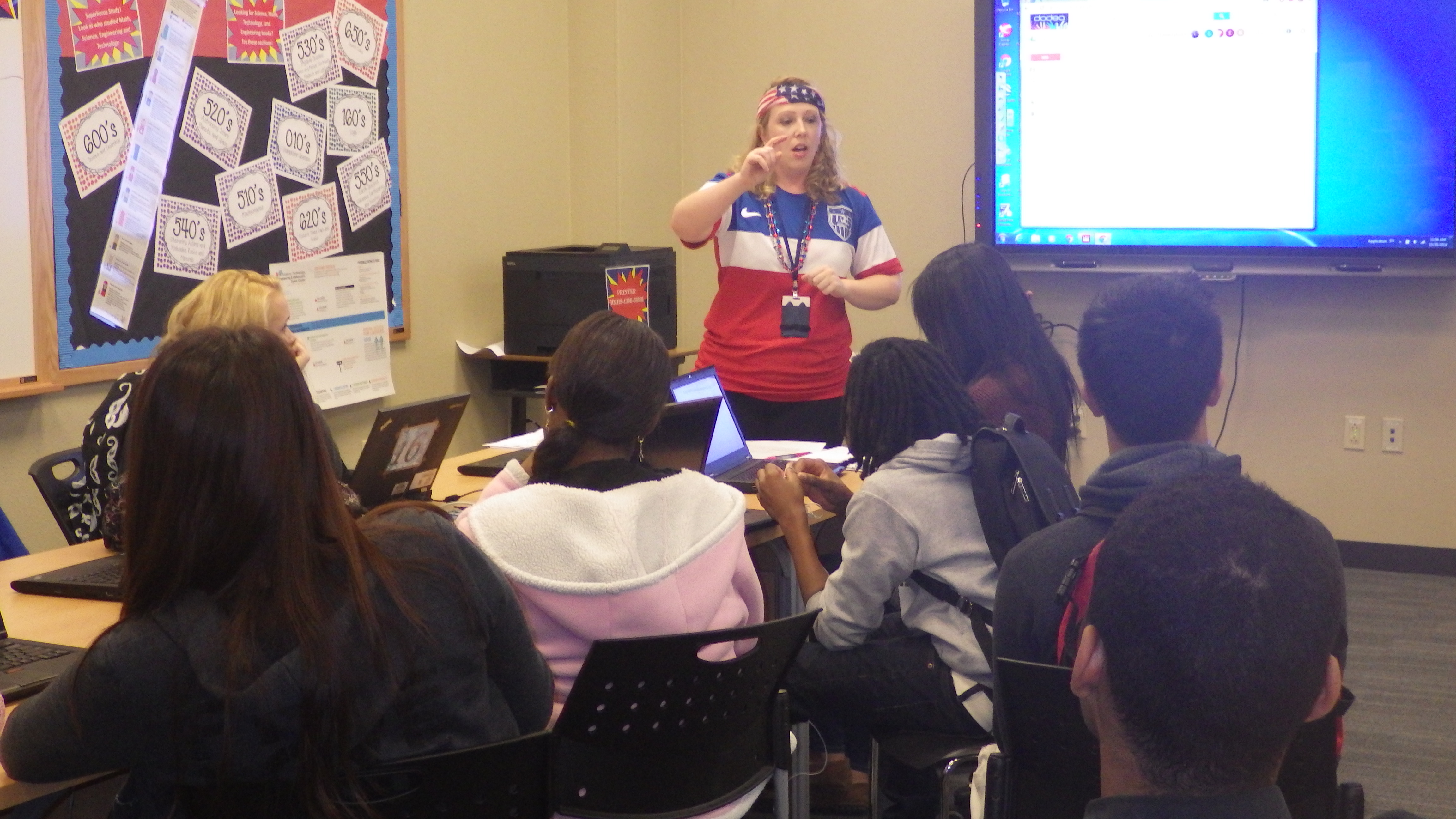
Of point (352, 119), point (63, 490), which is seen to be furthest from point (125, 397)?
point (352, 119)

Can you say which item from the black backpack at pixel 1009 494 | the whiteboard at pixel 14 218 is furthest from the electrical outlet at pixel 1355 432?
the whiteboard at pixel 14 218

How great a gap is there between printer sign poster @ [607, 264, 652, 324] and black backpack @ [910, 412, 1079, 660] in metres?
2.53

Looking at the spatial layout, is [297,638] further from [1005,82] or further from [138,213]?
[1005,82]

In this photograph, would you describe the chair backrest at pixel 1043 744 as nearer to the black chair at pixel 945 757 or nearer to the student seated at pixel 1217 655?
the black chair at pixel 945 757

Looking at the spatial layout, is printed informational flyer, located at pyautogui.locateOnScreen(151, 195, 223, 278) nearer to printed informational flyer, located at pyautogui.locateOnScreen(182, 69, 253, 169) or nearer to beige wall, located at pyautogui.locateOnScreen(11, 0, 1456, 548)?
printed informational flyer, located at pyautogui.locateOnScreen(182, 69, 253, 169)

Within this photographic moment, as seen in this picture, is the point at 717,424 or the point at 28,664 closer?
the point at 28,664

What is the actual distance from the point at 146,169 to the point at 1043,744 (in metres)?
2.86

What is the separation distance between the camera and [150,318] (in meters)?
3.39

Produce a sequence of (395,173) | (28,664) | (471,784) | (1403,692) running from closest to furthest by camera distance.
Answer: (471,784) < (28,664) < (1403,692) < (395,173)

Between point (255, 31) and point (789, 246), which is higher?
point (255, 31)

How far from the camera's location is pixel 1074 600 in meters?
1.41

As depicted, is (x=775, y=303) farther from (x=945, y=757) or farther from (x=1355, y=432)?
(x=1355, y=432)

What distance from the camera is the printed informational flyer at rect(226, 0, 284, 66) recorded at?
11.8ft

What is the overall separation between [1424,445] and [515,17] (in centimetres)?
366
